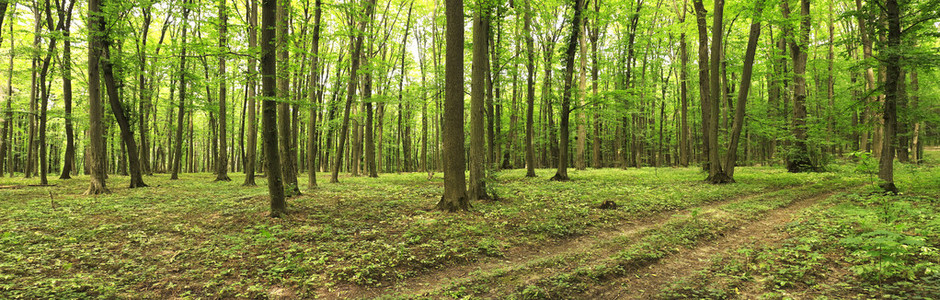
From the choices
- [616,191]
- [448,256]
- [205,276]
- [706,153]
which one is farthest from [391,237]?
[706,153]

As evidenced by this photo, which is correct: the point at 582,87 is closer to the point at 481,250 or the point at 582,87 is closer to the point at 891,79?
the point at 891,79

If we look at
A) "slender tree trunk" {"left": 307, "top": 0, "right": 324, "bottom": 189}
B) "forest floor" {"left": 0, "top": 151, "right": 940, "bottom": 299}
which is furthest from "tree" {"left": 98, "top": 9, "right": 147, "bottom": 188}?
"slender tree trunk" {"left": 307, "top": 0, "right": 324, "bottom": 189}

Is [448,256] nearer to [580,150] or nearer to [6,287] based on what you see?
[6,287]

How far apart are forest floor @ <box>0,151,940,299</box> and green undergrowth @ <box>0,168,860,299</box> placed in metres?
0.04

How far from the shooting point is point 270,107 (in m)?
7.34

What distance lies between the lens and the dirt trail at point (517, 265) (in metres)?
4.31

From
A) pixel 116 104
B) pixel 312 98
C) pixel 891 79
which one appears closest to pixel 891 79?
pixel 891 79

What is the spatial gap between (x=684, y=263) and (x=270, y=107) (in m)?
7.89

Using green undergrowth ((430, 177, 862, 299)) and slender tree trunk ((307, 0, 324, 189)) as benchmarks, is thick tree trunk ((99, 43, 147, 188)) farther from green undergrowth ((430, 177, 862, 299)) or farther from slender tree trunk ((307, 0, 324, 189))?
green undergrowth ((430, 177, 862, 299))

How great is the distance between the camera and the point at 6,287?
12.7ft

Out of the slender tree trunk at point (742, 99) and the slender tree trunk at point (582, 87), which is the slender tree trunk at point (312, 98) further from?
the slender tree trunk at point (742, 99)

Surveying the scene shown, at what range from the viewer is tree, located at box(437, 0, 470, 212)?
793cm

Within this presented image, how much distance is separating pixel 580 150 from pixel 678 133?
71.9 feet

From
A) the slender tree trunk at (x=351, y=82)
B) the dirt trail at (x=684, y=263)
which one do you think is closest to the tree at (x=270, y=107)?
the dirt trail at (x=684, y=263)
